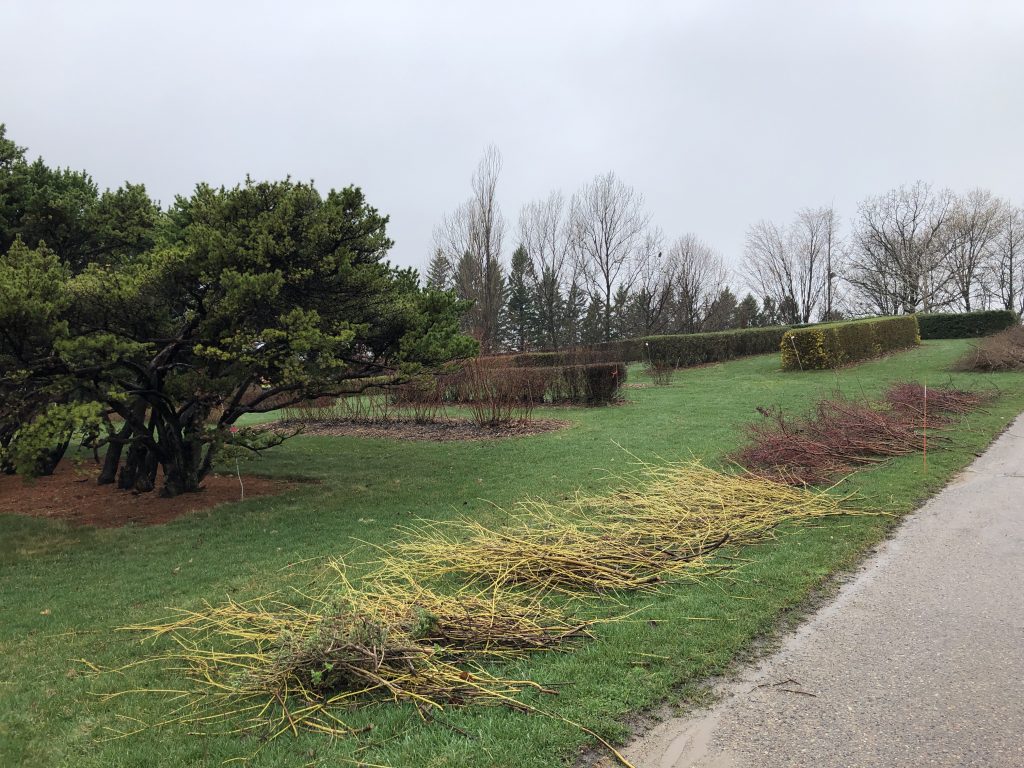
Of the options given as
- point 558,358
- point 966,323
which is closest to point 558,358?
point 558,358

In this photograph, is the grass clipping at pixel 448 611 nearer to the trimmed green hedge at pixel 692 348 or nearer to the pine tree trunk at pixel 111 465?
the pine tree trunk at pixel 111 465

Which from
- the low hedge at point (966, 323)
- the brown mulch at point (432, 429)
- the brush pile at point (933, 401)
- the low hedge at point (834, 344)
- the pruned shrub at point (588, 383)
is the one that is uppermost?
the low hedge at point (966, 323)

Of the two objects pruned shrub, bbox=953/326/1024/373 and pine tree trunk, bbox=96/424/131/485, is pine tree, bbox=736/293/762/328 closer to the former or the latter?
pruned shrub, bbox=953/326/1024/373

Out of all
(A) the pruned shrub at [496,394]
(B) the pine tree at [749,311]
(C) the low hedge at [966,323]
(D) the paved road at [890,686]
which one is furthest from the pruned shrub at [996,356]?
(B) the pine tree at [749,311]

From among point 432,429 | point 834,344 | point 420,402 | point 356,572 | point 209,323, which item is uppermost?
point 209,323

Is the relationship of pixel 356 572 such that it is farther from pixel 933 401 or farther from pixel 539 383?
pixel 539 383

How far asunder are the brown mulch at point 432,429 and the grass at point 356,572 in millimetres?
1099

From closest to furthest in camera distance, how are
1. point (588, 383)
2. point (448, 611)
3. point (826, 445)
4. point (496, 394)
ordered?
1. point (448, 611)
2. point (826, 445)
3. point (496, 394)
4. point (588, 383)

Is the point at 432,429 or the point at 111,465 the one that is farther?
the point at 432,429

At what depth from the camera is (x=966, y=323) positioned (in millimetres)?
27203

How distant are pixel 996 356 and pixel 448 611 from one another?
18807 millimetres

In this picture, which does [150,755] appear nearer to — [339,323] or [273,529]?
[273,529]

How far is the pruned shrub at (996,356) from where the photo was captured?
16.7 m

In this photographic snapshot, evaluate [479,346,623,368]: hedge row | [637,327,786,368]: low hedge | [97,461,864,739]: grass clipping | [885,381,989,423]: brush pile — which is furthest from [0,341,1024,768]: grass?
[637,327,786,368]: low hedge
